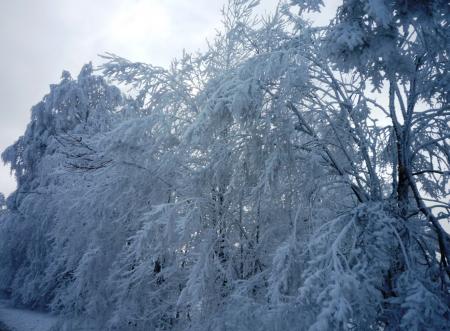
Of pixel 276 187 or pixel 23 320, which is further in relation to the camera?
pixel 23 320

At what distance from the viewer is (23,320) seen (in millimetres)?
14172

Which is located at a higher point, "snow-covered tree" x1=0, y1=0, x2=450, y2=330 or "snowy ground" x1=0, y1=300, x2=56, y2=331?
"snow-covered tree" x1=0, y1=0, x2=450, y2=330

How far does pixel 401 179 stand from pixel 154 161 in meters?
4.90

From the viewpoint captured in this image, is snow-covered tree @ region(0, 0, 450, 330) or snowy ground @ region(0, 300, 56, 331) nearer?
snow-covered tree @ region(0, 0, 450, 330)

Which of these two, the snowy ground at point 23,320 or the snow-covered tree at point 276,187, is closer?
the snow-covered tree at point 276,187

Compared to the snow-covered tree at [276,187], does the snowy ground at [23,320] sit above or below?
below

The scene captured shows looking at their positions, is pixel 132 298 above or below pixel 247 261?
below

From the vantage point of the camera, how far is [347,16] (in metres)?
5.55

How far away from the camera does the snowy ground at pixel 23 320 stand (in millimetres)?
13016

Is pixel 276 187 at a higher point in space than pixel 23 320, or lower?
higher

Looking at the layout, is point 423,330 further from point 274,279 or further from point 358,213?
point 274,279

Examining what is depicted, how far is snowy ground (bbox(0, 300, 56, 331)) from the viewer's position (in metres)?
13.0

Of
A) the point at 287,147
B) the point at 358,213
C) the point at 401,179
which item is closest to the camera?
the point at 358,213

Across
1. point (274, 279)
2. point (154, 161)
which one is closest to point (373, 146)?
point (274, 279)
